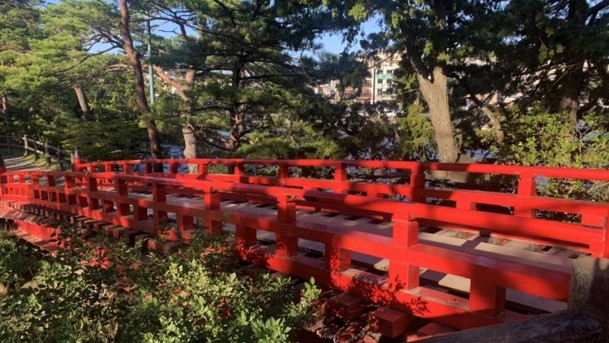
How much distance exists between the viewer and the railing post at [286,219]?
388 cm

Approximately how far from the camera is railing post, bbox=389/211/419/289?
3.01 m

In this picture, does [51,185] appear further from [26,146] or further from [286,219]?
[26,146]

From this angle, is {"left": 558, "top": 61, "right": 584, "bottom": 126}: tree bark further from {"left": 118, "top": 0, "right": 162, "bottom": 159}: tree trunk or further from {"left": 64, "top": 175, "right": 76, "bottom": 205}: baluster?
{"left": 118, "top": 0, "right": 162, "bottom": 159}: tree trunk

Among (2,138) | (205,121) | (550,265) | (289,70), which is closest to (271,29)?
Answer: (289,70)

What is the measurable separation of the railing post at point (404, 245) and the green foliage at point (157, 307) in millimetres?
617

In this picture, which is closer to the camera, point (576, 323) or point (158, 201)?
point (576, 323)

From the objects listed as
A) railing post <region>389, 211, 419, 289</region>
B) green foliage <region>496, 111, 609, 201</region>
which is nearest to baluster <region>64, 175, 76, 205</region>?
railing post <region>389, 211, 419, 289</region>

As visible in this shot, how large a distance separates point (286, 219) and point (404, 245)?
126 centimetres

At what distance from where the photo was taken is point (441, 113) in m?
10.0

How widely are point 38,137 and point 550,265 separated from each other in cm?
3355

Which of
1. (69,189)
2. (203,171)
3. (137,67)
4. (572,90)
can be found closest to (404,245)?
(203,171)

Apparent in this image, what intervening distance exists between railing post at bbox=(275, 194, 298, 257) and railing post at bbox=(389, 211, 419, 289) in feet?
3.70

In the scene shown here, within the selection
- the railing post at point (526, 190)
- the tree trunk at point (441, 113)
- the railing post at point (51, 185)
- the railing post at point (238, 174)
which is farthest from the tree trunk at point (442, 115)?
the railing post at point (51, 185)

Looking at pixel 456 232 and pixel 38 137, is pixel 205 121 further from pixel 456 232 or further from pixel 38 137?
pixel 38 137
